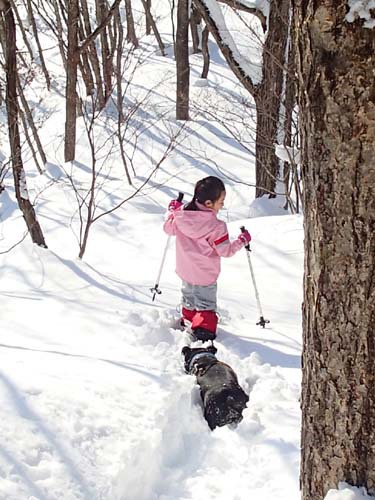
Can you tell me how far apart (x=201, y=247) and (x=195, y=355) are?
0.96m

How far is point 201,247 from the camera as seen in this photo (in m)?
4.42

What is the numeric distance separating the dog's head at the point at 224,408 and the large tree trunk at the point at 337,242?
3.92 ft

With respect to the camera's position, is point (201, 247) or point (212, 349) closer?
point (212, 349)

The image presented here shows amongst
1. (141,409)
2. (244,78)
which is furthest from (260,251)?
(141,409)

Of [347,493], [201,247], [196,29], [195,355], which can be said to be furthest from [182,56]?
[347,493]

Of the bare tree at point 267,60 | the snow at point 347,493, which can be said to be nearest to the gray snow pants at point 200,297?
the snow at point 347,493

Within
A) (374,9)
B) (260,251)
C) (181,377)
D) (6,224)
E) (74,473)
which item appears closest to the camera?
(374,9)

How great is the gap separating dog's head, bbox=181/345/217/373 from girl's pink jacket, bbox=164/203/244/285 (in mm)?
707

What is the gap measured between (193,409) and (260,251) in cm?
299

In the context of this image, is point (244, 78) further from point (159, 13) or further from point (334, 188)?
point (159, 13)

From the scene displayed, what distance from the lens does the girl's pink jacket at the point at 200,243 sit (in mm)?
4273

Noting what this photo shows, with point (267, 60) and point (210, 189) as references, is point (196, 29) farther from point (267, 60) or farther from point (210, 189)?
point (210, 189)

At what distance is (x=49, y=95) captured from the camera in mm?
20578

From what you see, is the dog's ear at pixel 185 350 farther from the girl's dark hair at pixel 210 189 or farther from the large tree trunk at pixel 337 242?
the large tree trunk at pixel 337 242
